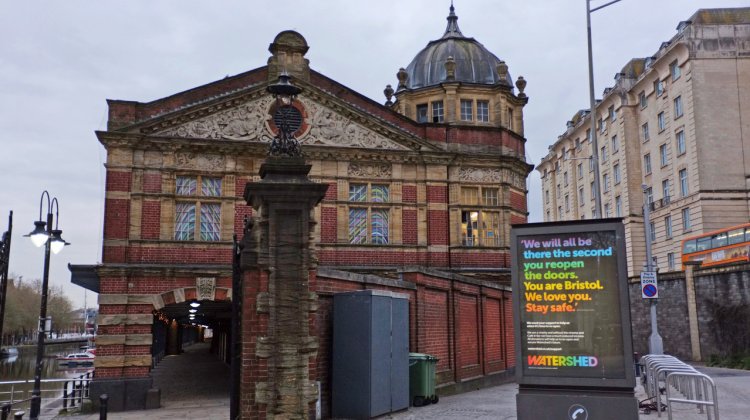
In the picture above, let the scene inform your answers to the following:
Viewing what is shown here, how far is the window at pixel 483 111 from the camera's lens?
91.4 feet

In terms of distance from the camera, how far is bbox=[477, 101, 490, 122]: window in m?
27.9

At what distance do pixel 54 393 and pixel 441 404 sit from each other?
23.9m

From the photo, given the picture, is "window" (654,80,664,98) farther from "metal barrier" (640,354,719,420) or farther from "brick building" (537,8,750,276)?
"metal barrier" (640,354,719,420)

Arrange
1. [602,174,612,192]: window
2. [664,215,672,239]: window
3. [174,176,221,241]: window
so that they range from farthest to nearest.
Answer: [602,174,612,192]: window → [664,215,672,239]: window → [174,176,221,241]: window

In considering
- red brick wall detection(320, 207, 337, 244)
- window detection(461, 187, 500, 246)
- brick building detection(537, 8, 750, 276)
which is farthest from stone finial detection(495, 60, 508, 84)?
brick building detection(537, 8, 750, 276)

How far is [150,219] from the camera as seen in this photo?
2255 centimetres

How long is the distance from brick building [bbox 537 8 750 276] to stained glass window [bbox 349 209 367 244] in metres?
18.5

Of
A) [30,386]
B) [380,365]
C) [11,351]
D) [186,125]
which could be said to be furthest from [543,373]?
[11,351]


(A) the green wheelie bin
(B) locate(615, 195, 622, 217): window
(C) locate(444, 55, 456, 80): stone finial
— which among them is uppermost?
(C) locate(444, 55, 456, 80): stone finial

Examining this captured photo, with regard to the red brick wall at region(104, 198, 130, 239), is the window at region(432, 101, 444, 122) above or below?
above

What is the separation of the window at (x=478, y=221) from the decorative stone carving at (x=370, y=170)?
3234 millimetres

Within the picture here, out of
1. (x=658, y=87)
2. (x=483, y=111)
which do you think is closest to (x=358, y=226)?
(x=483, y=111)

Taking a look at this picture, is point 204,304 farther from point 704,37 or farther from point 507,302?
point 704,37

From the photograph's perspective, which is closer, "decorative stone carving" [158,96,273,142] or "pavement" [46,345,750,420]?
"pavement" [46,345,750,420]
